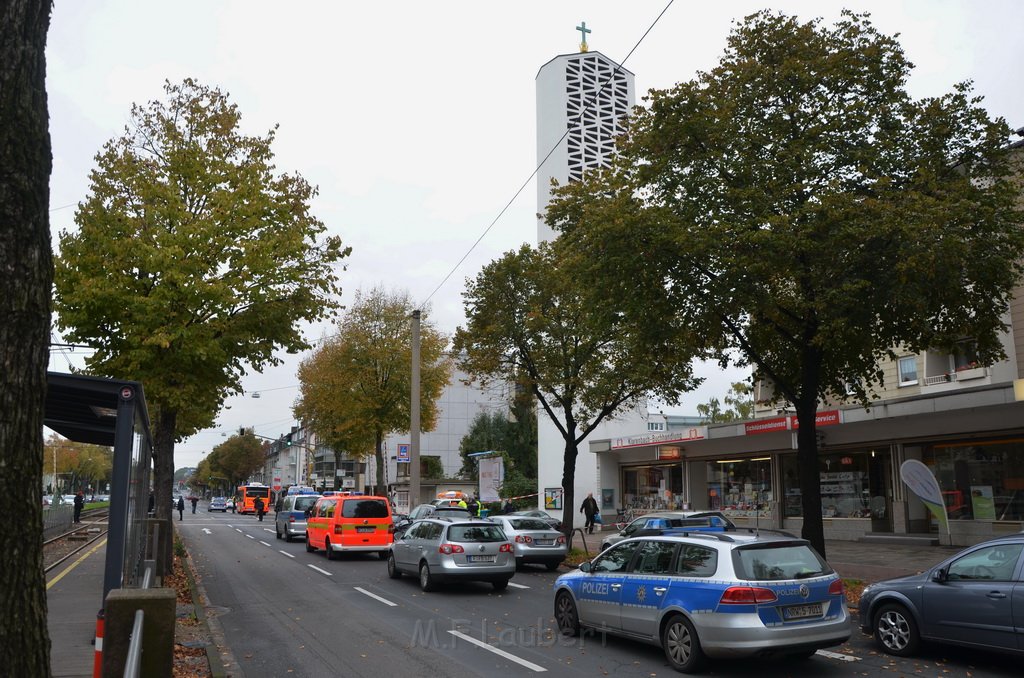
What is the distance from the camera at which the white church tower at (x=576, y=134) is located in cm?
4438

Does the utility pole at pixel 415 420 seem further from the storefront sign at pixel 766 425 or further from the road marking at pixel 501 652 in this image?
the road marking at pixel 501 652

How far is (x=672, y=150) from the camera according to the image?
17.2 metres

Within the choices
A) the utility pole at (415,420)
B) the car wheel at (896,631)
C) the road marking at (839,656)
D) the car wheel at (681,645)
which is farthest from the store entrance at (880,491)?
the car wheel at (681,645)

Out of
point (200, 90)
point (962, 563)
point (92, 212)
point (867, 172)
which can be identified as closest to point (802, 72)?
point (867, 172)

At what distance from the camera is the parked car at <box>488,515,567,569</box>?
2094 cm

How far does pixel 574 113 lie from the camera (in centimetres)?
4656

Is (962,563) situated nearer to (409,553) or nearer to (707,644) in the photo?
(707,644)

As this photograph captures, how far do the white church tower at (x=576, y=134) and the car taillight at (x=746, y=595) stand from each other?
3425 cm

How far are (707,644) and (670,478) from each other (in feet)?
98.2

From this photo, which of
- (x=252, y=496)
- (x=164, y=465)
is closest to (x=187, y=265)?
(x=164, y=465)

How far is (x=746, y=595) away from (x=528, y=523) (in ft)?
43.6

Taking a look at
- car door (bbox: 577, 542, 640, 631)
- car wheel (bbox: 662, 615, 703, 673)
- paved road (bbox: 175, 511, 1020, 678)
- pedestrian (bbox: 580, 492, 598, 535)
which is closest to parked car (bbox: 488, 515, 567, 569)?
paved road (bbox: 175, 511, 1020, 678)

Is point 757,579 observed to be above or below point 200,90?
below

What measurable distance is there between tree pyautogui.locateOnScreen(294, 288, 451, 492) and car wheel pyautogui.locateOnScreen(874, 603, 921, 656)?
122 feet
